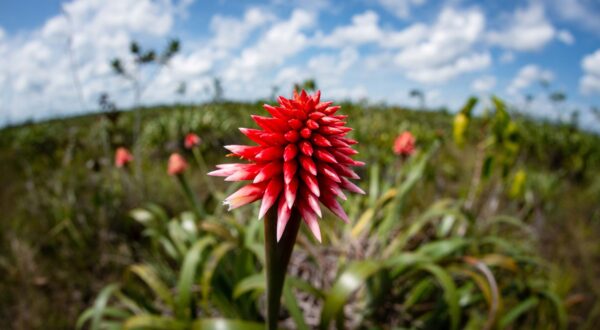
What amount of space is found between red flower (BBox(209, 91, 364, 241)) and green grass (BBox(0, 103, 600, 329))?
0.96 m

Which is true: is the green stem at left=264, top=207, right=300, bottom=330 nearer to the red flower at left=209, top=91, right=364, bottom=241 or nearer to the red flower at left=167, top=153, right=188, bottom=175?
the red flower at left=209, top=91, right=364, bottom=241

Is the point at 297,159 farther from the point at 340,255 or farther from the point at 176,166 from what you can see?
the point at 340,255

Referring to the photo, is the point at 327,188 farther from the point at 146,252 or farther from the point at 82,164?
the point at 82,164

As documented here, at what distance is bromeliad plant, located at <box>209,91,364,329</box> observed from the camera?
897 millimetres

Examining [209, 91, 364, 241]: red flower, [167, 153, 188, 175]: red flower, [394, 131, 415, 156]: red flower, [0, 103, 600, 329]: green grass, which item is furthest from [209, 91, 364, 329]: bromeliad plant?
[394, 131, 415, 156]: red flower

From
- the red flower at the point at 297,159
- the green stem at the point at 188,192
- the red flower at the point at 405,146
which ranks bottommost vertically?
the green stem at the point at 188,192

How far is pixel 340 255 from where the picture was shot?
297 cm

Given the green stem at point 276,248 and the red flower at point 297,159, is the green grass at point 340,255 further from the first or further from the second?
the red flower at point 297,159

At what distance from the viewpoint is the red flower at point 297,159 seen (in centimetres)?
90

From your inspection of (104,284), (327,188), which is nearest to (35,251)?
(104,284)

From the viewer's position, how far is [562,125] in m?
10.8

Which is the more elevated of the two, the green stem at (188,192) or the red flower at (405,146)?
the red flower at (405,146)

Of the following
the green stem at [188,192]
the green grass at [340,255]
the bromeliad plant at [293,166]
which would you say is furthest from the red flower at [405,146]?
the bromeliad plant at [293,166]

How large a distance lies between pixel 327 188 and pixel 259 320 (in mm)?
1808
